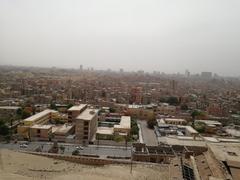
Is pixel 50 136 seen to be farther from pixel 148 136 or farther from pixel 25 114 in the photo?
pixel 148 136

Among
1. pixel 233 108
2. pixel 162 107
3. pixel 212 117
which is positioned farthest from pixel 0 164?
pixel 233 108

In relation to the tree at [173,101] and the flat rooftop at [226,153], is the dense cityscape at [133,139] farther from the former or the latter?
the tree at [173,101]

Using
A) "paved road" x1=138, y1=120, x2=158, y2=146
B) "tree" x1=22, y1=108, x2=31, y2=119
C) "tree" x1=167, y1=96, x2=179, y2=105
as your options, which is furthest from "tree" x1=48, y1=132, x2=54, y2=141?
"tree" x1=167, y1=96, x2=179, y2=105

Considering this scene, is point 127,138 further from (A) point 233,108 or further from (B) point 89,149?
(A) point 233,108

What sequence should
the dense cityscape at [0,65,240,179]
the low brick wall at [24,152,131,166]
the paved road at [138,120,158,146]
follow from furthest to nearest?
the paved road at [138,120,158,146] < the low brick wall at [24,152,131,166] < the dense cityscape at [0,65,240,179]

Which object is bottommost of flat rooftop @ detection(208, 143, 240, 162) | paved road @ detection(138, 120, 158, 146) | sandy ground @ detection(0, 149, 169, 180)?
paved road @ detection(138, 120, 158, 146)

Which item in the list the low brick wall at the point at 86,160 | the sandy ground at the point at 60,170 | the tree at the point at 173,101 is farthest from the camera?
the tree at the point at 173,101

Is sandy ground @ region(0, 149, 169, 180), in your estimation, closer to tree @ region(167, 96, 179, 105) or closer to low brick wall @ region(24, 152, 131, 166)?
low brick wall @ region(24, 152, 131, 166)

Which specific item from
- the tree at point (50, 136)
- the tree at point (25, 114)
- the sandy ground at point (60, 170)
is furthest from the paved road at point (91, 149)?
the tree at point (25, 114)
